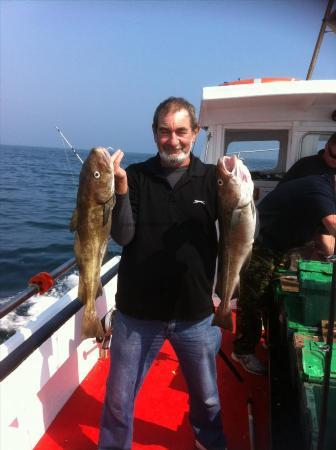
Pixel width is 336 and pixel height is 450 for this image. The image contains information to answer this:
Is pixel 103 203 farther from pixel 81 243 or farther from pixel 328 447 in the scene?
pixel 328 447

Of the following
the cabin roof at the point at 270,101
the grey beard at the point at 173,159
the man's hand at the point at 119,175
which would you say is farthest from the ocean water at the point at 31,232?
the man's hand at the point at 119,175

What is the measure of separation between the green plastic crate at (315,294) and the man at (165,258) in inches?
39.8

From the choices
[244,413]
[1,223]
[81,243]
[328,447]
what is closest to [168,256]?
[81,243]

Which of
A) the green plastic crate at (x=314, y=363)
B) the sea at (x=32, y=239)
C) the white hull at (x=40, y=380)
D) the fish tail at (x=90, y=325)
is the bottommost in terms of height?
the sea at (x=32, y=239)

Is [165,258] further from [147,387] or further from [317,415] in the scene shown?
[147,387]

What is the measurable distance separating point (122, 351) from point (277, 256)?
2.01 m

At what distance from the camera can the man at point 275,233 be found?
3398 mm

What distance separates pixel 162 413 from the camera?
3.67m

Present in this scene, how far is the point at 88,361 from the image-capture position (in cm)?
421

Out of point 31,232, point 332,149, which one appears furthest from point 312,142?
point 31,232

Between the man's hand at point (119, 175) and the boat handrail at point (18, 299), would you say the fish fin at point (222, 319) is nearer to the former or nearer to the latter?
the man's hand at point (119, 175)

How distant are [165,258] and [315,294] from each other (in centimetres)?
144

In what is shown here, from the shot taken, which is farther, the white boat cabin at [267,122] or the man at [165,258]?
the white boat cabin at [267,122]

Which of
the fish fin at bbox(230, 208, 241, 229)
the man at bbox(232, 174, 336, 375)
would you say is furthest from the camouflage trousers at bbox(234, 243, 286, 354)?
the fish fin at bbox(230, 208, 241, 229)
